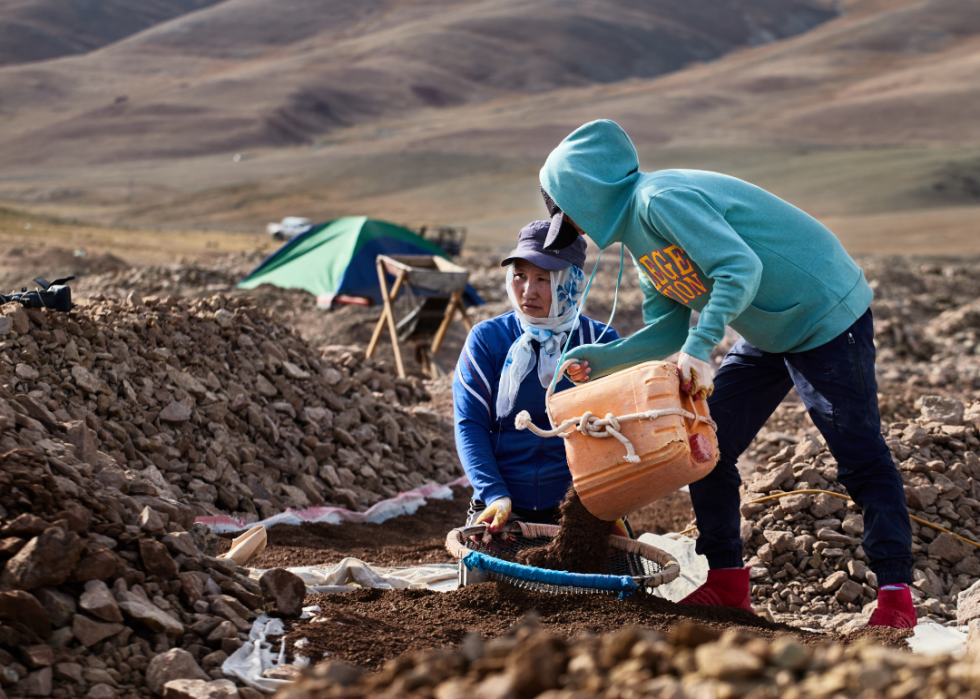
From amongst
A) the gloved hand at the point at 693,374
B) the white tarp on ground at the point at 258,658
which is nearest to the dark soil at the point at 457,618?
the white tarp on ground at the point at 258,658

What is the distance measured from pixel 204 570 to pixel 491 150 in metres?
57.4

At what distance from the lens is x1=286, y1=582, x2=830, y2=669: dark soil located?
8.09ft

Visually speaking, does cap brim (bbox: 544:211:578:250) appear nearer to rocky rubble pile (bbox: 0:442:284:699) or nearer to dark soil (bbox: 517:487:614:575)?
dark soil (bbox: 517:487:614:575)

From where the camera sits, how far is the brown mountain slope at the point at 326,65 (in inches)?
2719

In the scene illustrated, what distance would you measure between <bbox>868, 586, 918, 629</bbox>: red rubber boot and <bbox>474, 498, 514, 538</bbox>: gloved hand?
48.9 inches

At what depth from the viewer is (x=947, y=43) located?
96.1 m

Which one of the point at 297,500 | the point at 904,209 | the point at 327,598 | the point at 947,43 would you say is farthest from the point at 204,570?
the point at 947,43

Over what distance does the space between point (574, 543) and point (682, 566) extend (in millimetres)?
1096

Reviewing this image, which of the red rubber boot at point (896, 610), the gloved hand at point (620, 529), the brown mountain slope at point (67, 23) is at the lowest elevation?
the red rubber boot at point (896, 610)

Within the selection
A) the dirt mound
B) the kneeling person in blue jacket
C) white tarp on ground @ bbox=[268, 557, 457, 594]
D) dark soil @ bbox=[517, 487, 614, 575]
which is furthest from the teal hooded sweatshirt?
white tarp on ground @ bbox=[268, 557, 457, 594]

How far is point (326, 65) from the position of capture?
3585 inches

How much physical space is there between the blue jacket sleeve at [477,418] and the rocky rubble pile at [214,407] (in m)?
1.28

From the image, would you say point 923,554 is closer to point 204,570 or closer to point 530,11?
point 204,570

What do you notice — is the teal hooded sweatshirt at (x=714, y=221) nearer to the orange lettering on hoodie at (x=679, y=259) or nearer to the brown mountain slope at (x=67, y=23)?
the orange lettering on hoodie at (x=679, y=259)
